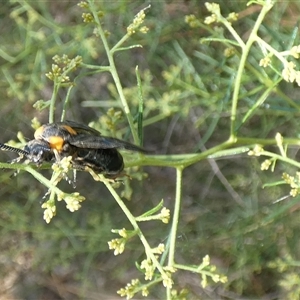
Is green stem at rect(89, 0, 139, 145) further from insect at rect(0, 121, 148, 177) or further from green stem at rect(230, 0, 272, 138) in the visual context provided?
green stem at rect(230, 0, 272, 138)

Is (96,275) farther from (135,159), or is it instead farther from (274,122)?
(135,159)

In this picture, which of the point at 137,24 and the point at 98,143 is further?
the point at 137,24

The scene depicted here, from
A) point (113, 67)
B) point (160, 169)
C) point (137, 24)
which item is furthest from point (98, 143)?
point (160, 169)

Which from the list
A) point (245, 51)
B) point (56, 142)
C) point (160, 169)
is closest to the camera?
point (56, 142)

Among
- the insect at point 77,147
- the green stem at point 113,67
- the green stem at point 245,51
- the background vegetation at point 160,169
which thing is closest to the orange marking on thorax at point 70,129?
the insect at point 77,147

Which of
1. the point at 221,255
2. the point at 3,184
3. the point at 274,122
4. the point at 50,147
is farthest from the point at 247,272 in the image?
the point at 50,147

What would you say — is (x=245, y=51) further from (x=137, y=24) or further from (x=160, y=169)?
(x=160, y=169)

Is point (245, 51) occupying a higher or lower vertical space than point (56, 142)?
higher
